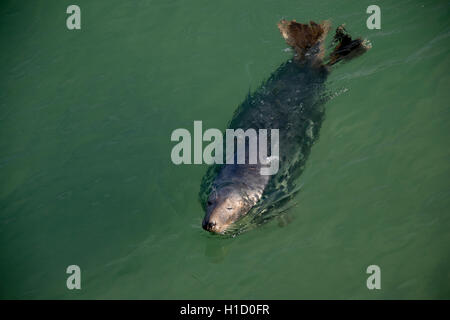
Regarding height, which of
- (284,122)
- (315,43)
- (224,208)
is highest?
(315,43)

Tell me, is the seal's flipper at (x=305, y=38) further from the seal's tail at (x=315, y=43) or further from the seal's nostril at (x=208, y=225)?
the seal's nostril at (x=208, y=225)

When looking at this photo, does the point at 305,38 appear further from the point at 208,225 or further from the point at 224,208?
the point at 208,225

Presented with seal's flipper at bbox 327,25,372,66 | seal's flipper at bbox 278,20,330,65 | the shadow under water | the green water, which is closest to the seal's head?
the shadow under water

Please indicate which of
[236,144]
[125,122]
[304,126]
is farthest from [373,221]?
[125,122]

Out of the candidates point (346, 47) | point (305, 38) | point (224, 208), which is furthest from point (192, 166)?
point (346, 47)

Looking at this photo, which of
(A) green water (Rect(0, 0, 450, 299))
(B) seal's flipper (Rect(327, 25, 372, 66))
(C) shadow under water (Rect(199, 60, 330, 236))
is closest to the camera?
(A) green water (Rect(0, 0, 450, 299))

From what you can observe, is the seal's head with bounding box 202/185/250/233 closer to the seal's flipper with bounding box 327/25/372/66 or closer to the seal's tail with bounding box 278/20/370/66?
the seal's tail with bounding box 278/20/370/66

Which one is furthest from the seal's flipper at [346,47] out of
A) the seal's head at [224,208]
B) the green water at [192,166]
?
the seal's head at [224,208]
